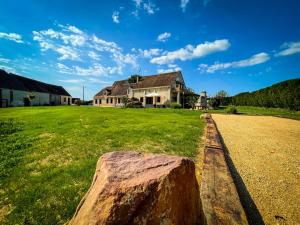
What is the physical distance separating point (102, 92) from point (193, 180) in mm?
49771

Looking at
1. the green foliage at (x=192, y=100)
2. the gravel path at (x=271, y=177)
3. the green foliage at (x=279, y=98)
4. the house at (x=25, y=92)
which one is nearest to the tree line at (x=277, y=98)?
the green foliage at (x=279, y=98)

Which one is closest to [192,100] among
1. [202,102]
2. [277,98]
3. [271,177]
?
[202,102]

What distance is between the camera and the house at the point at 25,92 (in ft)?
115

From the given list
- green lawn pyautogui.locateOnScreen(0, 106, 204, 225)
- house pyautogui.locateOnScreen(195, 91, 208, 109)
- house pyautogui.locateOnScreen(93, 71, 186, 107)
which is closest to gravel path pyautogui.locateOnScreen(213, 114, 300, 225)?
green lawn pyautogui.locateOnScreen(0, 106, 204, 225)

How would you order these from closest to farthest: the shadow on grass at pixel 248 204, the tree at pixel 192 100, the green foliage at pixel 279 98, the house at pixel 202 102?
the shadow on grass at pixel 248 204 → the green foliage at pixel 279 98 → the house at pixel 202 102 → the tree at pixel 192 100

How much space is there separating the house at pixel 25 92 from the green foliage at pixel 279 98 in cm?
5053

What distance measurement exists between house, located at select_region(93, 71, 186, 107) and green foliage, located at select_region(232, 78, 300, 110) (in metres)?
16.3

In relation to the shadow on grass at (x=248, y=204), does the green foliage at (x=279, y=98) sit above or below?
above

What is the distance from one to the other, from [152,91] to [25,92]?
29.6 m

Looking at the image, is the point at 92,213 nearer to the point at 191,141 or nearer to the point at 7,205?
the point at 7,205

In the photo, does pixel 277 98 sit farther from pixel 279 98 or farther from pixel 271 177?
pixel 271 177

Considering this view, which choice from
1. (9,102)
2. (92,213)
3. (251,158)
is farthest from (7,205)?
(9,102)

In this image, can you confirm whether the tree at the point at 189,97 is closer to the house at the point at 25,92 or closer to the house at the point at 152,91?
the house at the point at 152,91

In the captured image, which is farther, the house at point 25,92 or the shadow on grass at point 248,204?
the house at point 25,92
